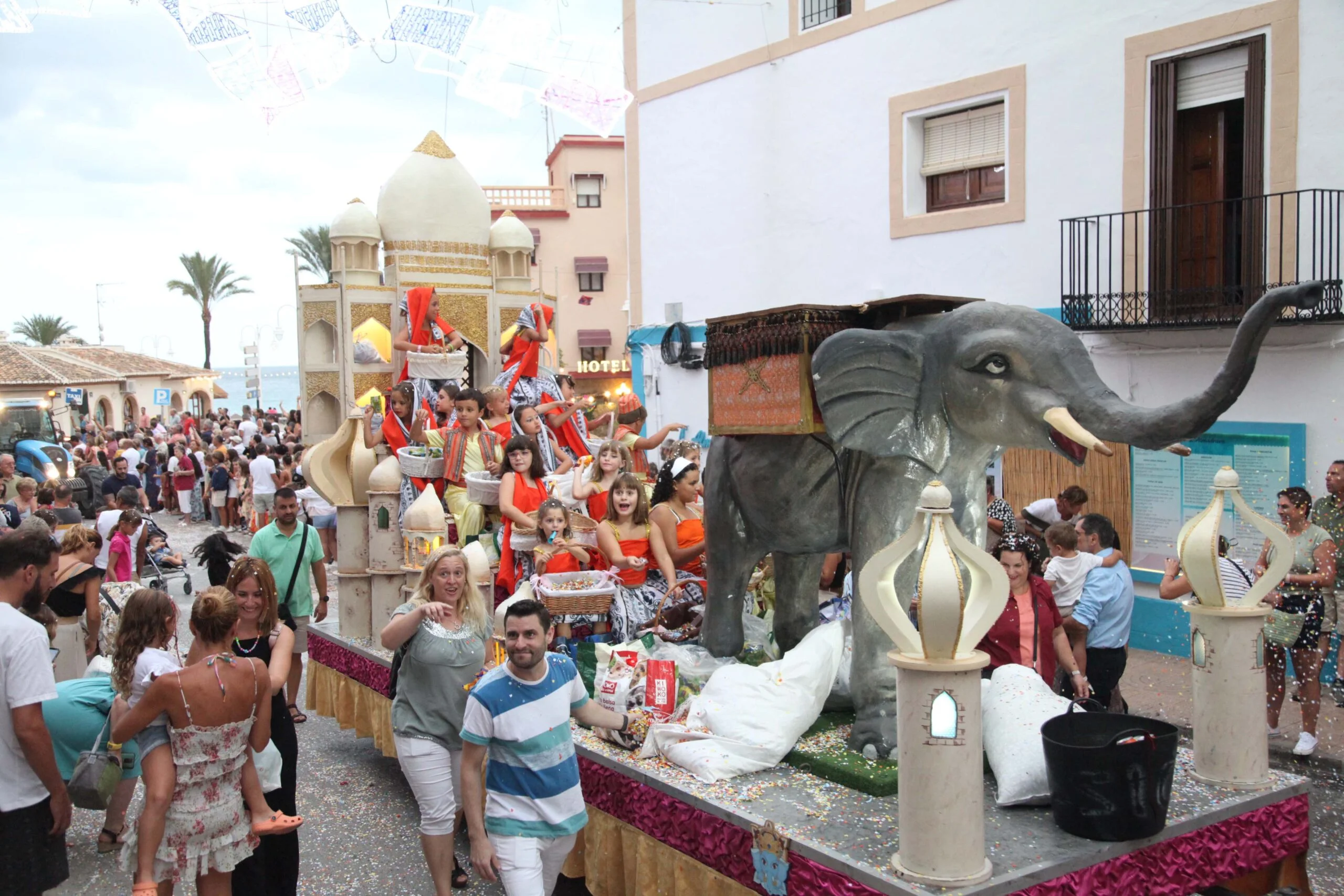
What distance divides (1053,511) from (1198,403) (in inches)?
202

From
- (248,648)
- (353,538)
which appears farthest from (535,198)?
(248,648)

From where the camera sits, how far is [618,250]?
38.2 meters

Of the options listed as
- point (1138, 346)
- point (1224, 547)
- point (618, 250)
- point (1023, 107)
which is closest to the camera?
point (1224, 547)

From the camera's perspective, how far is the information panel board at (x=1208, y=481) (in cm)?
863

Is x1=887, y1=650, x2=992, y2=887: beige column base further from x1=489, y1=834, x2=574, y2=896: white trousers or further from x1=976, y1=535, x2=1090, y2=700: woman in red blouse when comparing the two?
x1=976, y1=535, x2=1090, y2=700: woman in red blouse

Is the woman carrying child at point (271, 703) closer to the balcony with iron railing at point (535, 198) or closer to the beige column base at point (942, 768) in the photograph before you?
the beige column base at point (942, 768)

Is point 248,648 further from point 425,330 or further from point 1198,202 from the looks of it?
point 1198,202

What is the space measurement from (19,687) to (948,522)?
321cm

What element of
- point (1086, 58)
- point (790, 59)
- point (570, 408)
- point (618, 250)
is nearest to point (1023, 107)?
point (1086, 58)

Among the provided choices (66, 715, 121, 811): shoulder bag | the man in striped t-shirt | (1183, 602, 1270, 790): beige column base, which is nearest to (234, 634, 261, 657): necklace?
(66, 715, 121, 811): shoulder bag

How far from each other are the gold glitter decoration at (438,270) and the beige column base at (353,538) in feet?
26.2

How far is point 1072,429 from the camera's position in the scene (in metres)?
3.90

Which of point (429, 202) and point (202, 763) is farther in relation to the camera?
point (429, 202)

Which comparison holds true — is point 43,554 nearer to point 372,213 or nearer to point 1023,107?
point 1023,107
